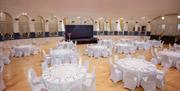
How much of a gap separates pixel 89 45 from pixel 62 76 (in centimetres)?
662

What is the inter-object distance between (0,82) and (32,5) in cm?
1071

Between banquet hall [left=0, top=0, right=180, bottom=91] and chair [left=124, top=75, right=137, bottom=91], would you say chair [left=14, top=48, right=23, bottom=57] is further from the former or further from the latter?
chair [left=124, top=75, right=137, bottom=91]

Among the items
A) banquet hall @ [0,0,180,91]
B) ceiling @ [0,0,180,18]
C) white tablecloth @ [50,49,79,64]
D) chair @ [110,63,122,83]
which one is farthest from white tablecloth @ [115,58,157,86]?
ceiling @ [0,0,180,18]

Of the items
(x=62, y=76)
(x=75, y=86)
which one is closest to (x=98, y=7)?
(x=62, y=76)

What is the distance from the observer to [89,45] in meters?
10.2

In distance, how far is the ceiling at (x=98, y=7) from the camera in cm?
1298

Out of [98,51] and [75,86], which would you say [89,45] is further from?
[75,86]

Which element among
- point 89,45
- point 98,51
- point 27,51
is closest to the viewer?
point 98,51

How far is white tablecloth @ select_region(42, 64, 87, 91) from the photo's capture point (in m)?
3.32

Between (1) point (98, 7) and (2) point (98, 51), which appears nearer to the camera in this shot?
(2) point (98, 51)

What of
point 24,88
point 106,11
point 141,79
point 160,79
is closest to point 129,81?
point 141,79

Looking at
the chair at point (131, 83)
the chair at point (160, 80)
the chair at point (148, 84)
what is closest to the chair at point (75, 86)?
the chair at point (131, 83)

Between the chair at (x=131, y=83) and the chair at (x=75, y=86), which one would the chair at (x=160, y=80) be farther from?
the chair at (x=75, y=86)

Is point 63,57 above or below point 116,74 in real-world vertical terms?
above
